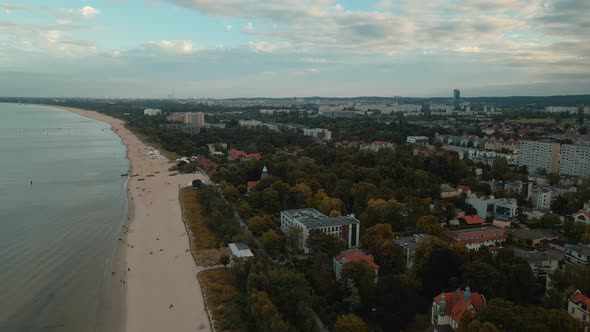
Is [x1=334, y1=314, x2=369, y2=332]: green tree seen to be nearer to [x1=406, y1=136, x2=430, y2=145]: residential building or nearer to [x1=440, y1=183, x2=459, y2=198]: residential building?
[x1=440, y1=183, x2=459, y2=198]: residential building

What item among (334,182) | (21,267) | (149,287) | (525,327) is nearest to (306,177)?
(334,182)

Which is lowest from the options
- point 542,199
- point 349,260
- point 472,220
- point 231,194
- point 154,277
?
point 154,277

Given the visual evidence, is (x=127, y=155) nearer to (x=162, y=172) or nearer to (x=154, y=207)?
(x=162, y=172)

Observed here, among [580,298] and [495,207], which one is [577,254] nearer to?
[580,298]

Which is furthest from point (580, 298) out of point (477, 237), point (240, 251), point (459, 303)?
point (240, 251)

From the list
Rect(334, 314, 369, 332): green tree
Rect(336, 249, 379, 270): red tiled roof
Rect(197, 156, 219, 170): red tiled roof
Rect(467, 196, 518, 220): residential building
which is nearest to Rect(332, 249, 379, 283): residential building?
Rect(336, 249, 379, 270): red tiled roof

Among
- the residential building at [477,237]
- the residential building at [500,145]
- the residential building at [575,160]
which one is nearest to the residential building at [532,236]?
the residential building at [477,237]

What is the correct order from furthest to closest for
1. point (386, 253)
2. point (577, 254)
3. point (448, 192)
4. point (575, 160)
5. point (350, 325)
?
point (575, 160)
point (448, 192)
point (577, 254)
point (386, 253)
point (350, 325)
